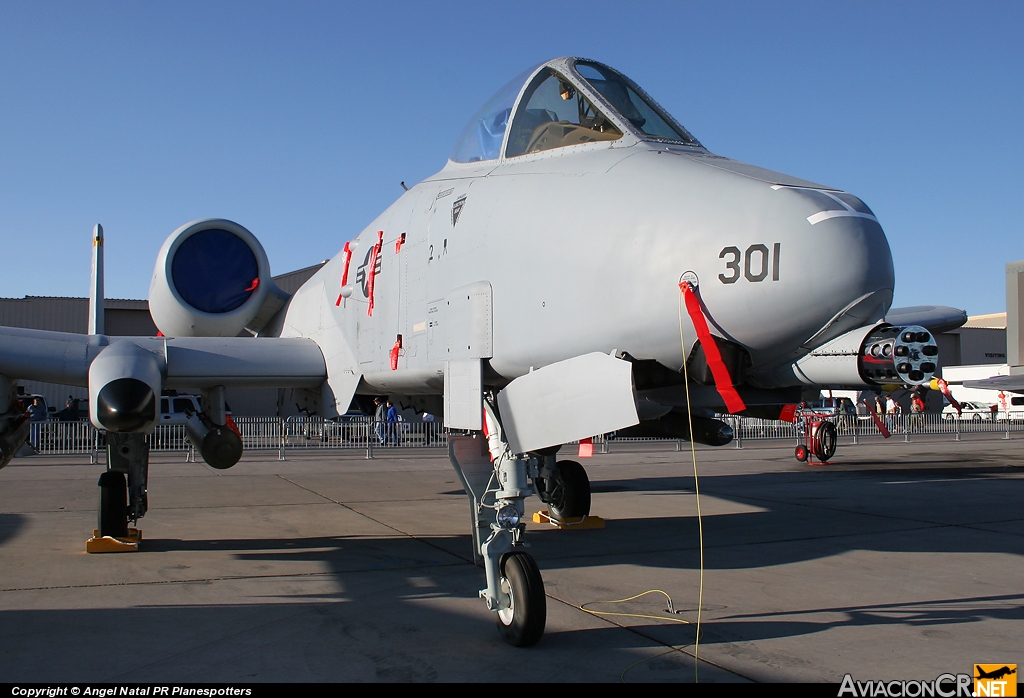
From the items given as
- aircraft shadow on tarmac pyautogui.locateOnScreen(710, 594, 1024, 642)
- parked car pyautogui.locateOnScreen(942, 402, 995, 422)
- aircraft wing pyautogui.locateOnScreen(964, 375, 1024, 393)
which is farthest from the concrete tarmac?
parked car pyautogui.locateOnScreen(942, 402, 995, 422)

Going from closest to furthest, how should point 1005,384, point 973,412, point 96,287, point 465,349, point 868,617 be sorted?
point 465,349 < point 868,617 < point 96,287 < point 1005,384 < point 973,412

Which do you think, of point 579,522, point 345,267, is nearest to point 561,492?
point 579,522

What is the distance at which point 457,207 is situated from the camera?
529 centimetres

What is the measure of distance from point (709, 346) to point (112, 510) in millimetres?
6378

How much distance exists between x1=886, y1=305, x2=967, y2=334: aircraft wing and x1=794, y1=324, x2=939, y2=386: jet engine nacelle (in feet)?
12.3

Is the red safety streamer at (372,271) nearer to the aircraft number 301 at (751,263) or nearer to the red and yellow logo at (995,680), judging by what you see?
the aircraft number 301 at (751,263)

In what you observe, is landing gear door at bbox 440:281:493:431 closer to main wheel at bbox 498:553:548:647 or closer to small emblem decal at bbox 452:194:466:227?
small emblem decal at bbox 452:194:466:227

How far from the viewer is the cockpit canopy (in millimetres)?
4664

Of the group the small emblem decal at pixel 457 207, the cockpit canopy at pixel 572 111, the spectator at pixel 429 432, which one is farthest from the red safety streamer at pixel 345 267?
the spectator at pixel 429 432

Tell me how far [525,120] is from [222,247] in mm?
5621

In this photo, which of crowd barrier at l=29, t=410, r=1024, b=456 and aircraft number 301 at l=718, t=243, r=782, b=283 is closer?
aircraft number 301 at l=718, t=243, r=782, b=283

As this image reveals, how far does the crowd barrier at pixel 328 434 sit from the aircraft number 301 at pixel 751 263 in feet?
51.3

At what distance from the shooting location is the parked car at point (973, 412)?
31.5 m

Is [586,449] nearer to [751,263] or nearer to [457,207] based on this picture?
[457,207]
